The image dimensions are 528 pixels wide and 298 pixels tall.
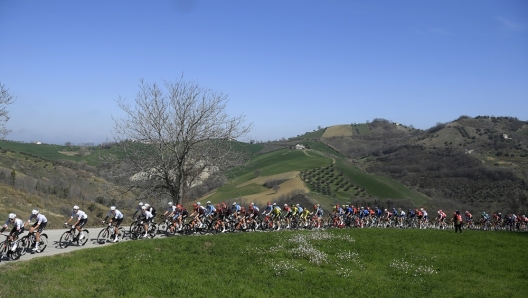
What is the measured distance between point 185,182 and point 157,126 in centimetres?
467

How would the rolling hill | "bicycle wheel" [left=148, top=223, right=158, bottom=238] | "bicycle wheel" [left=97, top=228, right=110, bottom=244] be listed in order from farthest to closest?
the rolling hill → "bicycle wheel" [left=148, top=223, right=158, bottom=238] → "bicycle wheel" [left=97, top=228, right=110, bottom=244]

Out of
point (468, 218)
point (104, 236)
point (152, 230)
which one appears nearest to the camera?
point (104, 236)

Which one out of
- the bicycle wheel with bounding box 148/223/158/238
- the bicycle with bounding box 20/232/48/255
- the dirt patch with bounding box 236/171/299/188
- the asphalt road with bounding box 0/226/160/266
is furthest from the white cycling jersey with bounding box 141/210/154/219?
the dirt patch with bounding box 236/171/299/188

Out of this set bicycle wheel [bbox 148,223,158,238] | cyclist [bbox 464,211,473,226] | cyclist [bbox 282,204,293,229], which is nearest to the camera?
bicycle wheel [bbox 148,223,158,238]

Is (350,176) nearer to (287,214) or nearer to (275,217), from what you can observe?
(287,214)

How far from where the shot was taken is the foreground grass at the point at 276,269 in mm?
14164

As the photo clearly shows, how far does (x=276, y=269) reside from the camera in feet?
55.3

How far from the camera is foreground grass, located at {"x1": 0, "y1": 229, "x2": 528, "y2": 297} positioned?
14164mm

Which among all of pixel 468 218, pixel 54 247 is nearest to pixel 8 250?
Result: pixel 54 247

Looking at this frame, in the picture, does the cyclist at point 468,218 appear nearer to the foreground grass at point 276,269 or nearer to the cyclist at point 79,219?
the foreground grass at point 276,269

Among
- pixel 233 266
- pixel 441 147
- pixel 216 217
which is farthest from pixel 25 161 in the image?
pixel 441 147

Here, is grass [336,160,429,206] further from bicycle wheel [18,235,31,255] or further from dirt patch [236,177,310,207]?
bicycle wheel [18,235,31,255]

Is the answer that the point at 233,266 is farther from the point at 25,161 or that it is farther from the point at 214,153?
the point at 25,161

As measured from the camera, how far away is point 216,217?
89.1 ft
